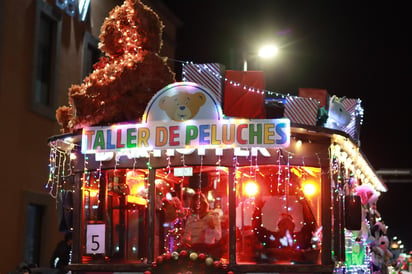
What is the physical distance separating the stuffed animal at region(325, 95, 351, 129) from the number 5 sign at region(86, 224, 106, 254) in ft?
12.2

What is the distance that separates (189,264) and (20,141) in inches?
376

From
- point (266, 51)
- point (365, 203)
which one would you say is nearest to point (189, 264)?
point (365, 203)

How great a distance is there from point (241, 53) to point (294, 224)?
8.57 metres

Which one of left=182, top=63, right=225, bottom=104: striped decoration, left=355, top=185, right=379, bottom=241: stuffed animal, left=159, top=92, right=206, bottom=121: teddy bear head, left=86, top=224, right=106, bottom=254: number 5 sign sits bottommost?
left=86, top=224, right=106, bottom=254: number 5 sign

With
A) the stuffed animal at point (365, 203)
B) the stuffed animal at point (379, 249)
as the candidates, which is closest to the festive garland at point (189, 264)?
the stuffed animal at point (365, 203)

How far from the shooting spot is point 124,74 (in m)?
→ 10.1

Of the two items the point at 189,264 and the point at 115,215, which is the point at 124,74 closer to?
the point at 115,215

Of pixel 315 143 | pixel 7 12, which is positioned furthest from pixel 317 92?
pixel 7 12

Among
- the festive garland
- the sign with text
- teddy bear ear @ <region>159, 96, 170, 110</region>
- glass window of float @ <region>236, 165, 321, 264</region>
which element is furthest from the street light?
the festive garland

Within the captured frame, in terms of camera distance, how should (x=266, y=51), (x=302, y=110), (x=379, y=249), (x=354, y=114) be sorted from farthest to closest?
(x=266, y=51), (x=379, y=249), (x=354, y=114), (x=302, y=110)

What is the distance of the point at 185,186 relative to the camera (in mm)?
10789

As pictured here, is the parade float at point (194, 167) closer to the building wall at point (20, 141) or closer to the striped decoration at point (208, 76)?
the striped decoration at point (208, 76)

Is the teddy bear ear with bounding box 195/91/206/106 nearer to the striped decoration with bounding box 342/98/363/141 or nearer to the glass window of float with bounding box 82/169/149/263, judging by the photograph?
the glass window of float with bounding box 82/169/149/263

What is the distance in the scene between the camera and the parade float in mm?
8969
